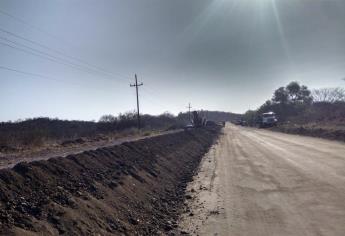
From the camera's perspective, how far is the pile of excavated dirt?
8.53 m

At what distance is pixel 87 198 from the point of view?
10.8 m

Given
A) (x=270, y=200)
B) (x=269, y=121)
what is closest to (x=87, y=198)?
(x=270, y=200)

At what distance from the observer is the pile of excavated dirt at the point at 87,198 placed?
8.53 m

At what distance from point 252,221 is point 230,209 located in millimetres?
1726

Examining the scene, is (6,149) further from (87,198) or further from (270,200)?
(270,200)

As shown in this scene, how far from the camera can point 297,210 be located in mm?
11789

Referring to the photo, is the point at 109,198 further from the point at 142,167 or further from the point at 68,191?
the point at 142,167

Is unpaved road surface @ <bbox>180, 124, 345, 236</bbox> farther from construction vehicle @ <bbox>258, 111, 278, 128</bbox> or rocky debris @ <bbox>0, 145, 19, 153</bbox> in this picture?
construction vehicle @ <bbox>258, 111, 278, 128</bbox>

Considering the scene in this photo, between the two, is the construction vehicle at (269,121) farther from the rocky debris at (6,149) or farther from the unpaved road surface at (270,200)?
the rocky debris at (6,149)

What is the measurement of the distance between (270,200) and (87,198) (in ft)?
18.5

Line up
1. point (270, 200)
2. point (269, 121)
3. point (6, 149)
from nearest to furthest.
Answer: point (270, 200) < point (6, 149) < point (269, 121)

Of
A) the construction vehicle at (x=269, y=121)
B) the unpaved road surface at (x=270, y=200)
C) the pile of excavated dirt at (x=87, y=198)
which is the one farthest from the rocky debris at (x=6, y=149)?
the construction vehicle at (x=269, y=121)

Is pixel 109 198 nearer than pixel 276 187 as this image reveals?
Yes

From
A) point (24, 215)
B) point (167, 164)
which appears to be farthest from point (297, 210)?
point (167, 164)
